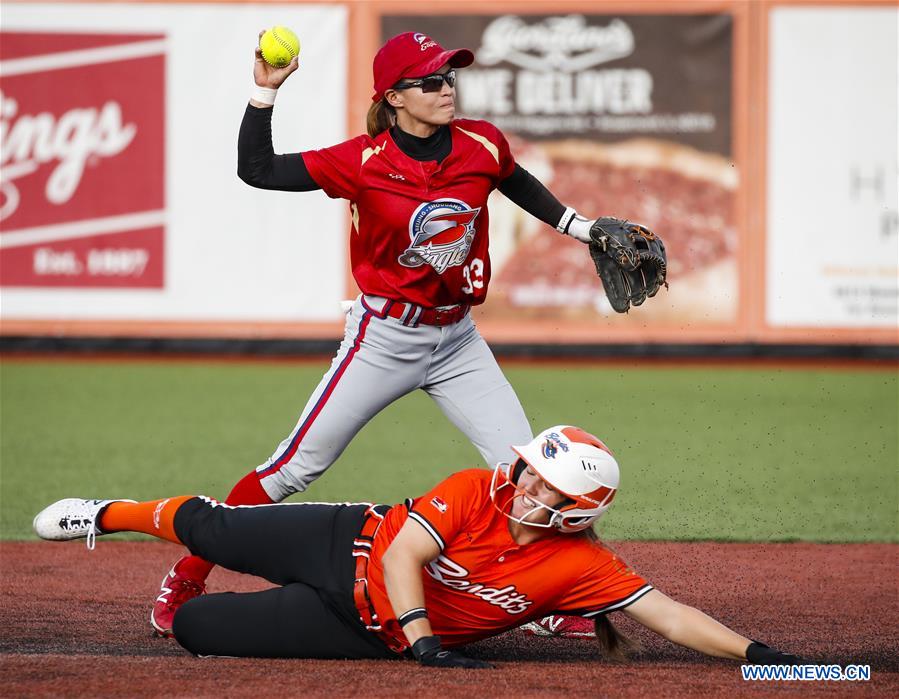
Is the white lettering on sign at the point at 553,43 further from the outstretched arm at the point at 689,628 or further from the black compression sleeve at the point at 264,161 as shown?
the outstretched arm at the point at 689,628

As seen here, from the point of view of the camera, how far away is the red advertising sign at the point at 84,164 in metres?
13.8

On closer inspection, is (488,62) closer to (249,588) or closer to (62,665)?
(249,588)

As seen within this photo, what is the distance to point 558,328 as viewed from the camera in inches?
544

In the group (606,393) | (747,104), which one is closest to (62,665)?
(606,393)

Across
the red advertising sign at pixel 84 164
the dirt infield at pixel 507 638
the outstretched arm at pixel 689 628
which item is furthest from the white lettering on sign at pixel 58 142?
the outstretched arm at pixel 689 628

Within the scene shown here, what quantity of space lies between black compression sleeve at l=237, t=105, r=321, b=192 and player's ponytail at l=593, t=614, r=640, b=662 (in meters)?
1.78

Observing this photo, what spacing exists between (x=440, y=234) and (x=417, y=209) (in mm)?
130

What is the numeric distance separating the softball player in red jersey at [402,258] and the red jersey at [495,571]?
0.63 meters

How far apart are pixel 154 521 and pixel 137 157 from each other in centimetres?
955

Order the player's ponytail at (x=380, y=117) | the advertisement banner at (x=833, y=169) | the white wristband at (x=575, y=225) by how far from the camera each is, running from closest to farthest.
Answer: the player's ponytail at (x=380, y=117) < the white wristband at (x=575, y=225) < the advertisement banner at (x=833, y=169)

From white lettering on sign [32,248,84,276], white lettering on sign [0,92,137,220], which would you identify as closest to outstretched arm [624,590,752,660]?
white lettering on sign [32,248,84,276]

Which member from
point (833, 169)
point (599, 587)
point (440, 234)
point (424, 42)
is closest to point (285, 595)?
point (599, 587)

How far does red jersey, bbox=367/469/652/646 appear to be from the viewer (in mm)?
4324

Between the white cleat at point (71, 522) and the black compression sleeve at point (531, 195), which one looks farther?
the black compression sleeve at point (531, 195)
